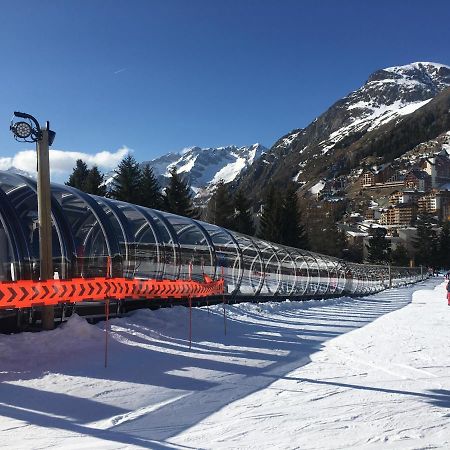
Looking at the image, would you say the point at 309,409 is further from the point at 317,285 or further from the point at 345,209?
the point at 345,209

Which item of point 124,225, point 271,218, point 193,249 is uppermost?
point 271,218

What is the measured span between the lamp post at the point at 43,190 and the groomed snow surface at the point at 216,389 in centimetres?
87

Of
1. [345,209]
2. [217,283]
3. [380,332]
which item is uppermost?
[345,209]

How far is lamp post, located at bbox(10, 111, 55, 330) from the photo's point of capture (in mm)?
9453

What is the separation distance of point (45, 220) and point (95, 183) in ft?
141

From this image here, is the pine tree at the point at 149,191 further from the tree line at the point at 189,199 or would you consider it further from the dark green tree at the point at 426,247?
the dark green tree at the point at 426,247

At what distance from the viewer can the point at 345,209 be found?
194m

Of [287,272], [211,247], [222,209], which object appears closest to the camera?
[211,247]

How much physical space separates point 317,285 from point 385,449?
23.3m

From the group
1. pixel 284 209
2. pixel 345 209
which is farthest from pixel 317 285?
pixel 345 209

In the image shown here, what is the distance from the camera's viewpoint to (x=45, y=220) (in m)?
9.66

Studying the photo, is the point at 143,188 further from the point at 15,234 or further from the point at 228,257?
the point at 15,234

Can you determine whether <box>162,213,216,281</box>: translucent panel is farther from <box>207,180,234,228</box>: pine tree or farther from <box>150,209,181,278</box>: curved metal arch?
<box>207,180,234,228</box>: pine tree

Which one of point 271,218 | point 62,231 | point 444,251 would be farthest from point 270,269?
point 444,251
